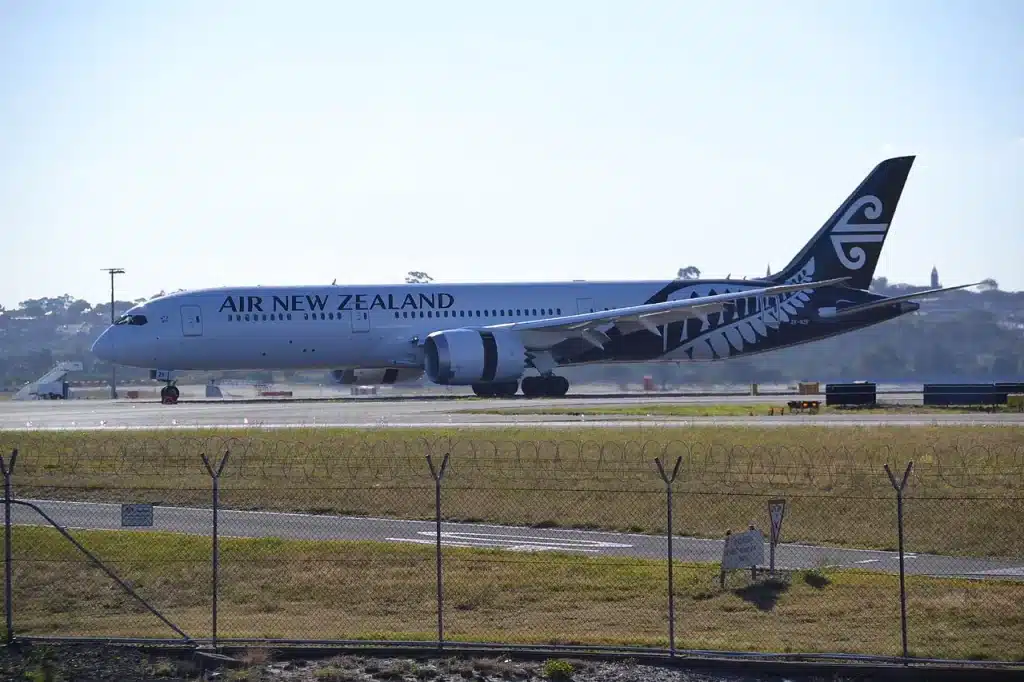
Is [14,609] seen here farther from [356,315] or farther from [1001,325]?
[1001,325]

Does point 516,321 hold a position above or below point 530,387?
above

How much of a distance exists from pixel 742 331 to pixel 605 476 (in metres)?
32.5

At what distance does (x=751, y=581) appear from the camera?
18.2 m

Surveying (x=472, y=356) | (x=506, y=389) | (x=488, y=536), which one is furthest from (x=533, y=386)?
(x=488, y=536)

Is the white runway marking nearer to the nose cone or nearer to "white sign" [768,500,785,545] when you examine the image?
"white sign" [768,500,785,545]

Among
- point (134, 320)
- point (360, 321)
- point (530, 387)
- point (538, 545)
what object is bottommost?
point (538, 545)

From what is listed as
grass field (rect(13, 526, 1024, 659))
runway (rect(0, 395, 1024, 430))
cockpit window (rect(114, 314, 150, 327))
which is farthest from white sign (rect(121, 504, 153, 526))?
cockpit window (rect(114, 314, 150, 327))

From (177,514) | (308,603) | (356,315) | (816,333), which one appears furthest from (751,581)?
(816,333)

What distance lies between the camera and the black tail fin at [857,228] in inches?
2336

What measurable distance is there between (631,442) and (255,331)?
81.2ft

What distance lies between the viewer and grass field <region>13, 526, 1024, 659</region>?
15.6 m

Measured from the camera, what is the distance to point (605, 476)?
27.2m

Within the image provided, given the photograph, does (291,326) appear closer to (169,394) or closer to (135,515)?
(169,394)

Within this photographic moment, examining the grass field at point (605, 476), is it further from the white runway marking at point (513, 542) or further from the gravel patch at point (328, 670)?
the gravel patch at point (328, 670)
